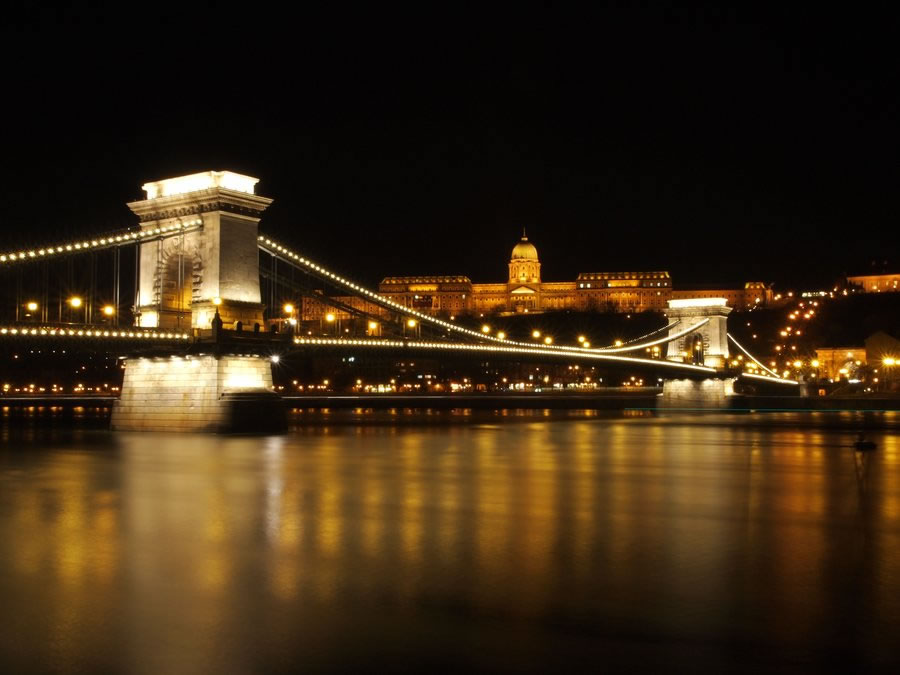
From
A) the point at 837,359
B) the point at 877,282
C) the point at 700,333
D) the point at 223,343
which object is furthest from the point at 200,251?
the point at 877,282

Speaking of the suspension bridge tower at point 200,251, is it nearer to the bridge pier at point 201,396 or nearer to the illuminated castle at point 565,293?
the bridge pier at point 201,396

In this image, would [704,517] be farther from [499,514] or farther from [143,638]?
[143,638]

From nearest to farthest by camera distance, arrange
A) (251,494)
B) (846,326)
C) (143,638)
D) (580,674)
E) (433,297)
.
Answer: (580,674) < (143,638) < (251,494) < (846,326) < (433,297)

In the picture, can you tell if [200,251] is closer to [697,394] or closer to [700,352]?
[697,394]

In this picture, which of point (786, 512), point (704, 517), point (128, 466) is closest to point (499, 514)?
point (704, 517)

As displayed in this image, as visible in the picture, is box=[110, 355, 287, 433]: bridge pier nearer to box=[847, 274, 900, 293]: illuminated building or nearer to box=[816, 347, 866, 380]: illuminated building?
box=[816, 347, 866, 380]: illuminated building

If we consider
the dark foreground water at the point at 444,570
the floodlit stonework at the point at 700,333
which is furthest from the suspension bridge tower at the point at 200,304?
the floodlit stonework at the point at 700,333
